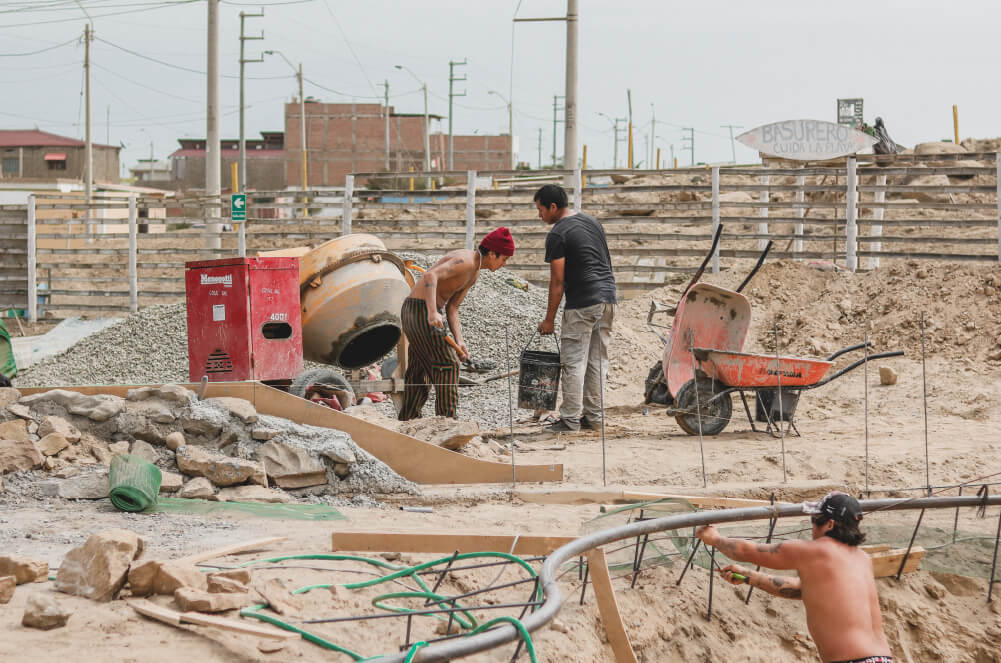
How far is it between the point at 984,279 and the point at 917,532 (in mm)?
6896

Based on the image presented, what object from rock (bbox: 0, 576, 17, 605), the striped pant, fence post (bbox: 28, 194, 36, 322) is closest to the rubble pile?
the striped pant

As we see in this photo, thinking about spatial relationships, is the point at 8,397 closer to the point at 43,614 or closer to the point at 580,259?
the point at 43,614

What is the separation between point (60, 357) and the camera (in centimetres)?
1426

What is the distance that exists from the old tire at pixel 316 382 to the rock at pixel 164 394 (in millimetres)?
1297

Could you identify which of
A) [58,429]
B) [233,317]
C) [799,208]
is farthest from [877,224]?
[58,429]

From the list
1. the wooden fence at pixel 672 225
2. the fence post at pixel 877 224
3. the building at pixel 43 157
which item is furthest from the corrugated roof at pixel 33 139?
the fence post at pixel 877 224

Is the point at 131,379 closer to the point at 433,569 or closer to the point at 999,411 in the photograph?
the point at 433,569

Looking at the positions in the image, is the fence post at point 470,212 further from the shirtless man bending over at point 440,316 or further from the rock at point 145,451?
the rock at point 145,451

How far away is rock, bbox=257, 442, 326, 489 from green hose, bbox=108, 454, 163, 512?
79 centimetres

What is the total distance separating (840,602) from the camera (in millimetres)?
4055

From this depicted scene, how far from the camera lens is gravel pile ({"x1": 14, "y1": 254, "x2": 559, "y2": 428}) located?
39.9 ft

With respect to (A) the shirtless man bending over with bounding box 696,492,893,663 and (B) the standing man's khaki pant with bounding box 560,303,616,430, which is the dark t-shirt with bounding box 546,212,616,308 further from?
(A) the shirtless man bending over with bounding box 696,492,893,663

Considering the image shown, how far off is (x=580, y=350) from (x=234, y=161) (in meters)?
65.9

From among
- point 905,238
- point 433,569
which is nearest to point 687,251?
point 905,238
